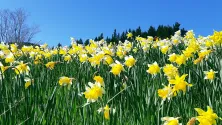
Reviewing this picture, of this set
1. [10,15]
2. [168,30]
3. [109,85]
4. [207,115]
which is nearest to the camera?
[207,115]

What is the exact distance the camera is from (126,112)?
2508mm

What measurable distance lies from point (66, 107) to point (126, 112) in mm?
436

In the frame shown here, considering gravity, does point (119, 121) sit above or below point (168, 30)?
below

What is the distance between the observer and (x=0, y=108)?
236 centimetres

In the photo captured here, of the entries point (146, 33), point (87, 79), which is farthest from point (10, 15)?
point (87, 79)

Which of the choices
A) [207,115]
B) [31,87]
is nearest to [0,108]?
[31,87]

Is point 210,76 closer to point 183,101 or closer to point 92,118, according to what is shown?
point 183,101

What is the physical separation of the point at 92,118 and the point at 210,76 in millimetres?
952

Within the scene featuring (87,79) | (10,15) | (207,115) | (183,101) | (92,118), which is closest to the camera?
(207,115)

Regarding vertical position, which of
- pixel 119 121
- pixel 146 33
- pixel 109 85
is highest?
pixel 146 33

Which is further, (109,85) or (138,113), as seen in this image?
(109,85)

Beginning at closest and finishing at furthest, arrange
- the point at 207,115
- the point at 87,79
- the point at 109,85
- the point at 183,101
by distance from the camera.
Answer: the point at 207,115 < the point at 183,101 < the point at 109,85 < the point at 87,79

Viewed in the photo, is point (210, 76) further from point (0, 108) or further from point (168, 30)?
point (168, 30)

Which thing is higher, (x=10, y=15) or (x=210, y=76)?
(x=10, y=15)
